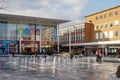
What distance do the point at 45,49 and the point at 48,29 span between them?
254 inches

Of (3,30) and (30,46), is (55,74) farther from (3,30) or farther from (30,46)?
(30,46)

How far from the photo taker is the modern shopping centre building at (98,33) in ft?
290

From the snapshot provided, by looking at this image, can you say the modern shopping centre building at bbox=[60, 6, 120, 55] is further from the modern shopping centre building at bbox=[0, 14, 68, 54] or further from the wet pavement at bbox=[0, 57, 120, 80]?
the wet pavement at bbox=[0, 57, 120, 80]

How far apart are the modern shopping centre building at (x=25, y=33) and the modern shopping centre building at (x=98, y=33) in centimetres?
1296

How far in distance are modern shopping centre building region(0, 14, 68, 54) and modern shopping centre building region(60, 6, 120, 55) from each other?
12960 millimetres

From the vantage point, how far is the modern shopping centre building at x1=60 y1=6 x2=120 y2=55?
88.2 meters

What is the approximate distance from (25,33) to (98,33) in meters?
25.9

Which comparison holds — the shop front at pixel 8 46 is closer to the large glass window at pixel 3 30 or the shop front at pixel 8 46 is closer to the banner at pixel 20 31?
the large glass window at pixel 3 30

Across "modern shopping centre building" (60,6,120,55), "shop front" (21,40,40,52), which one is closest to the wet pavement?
"modern shopping centre building" (60,6,120,55)

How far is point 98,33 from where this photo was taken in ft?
328

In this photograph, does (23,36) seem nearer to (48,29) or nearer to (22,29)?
(22,29)

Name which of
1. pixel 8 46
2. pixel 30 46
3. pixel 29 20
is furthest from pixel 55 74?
pixel 30 46

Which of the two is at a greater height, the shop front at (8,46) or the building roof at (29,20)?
the building roof at (29,20)

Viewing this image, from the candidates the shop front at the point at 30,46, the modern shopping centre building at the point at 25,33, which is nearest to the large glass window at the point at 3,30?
→ the modern shopping centre building at the point at 25,33
